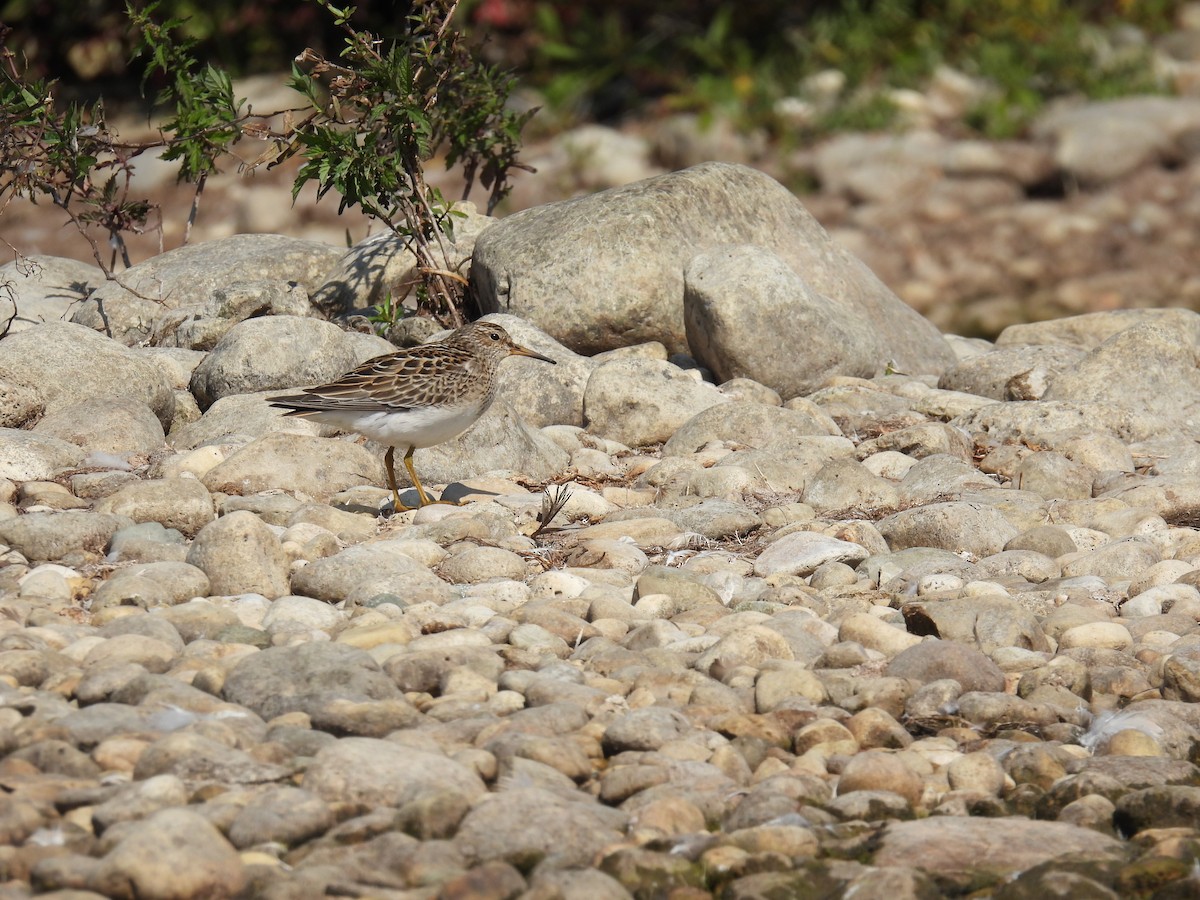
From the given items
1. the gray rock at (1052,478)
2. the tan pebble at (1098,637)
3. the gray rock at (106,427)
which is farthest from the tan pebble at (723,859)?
the gray rock at (106,427)

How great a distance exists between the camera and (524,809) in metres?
4.23

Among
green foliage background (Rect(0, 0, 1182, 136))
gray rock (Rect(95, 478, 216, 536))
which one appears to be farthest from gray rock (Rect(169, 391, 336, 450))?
green foliage background (Rect(0, 0, 1182, 136))

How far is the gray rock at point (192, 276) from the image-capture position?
1041cm

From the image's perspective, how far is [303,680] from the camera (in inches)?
196

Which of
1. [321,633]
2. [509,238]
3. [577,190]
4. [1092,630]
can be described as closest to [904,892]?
[1092,630]

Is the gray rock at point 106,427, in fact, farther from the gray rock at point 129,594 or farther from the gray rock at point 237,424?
the gray rock at point 129,594

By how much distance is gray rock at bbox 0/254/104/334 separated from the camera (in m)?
10.5

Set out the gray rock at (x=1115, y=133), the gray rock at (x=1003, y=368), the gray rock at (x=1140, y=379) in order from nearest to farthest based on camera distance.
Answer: the gray rock at (x=1140, y=379) < the gray rock at (x=1003, y=368) < the gray rock at (x=1115, y=133)

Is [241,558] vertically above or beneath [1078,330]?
above

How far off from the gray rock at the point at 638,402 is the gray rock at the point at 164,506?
2.61m

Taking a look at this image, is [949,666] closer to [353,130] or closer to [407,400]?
[407,400]

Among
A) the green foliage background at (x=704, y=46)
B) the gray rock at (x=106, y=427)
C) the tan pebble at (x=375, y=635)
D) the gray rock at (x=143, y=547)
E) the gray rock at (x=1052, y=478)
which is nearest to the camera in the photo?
the tan pebble at (x=375, y=635)

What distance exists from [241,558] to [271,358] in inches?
112

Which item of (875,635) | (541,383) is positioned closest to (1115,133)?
(541,383)
